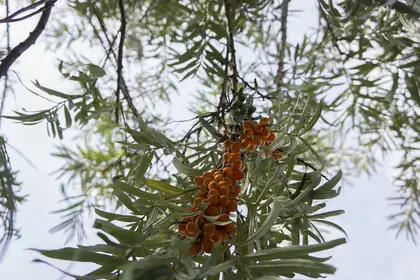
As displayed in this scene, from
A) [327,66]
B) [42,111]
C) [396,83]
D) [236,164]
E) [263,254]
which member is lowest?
[263,254]

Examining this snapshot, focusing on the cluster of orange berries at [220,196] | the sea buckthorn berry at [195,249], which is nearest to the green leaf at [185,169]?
the cluster of orange berries at [220,196]

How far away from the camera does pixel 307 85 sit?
120 centimetres

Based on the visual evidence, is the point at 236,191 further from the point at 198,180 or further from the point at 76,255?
the point at 76,255

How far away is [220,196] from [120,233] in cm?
14

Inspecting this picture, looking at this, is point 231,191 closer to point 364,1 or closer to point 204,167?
point 204,167

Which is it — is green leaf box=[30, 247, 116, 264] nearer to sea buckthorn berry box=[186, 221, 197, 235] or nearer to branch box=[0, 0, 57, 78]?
sea buckthorn berry box=[186, 221, 197, 235]

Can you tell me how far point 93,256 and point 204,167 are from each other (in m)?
0.29

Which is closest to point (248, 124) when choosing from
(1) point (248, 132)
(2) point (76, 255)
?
(1) point (248, 132)

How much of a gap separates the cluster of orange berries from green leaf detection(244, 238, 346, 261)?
0.04 metres

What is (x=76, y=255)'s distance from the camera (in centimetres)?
35

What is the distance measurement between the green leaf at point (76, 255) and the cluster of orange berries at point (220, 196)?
0.32 ft

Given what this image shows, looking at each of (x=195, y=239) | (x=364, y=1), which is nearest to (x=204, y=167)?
(x=195, y=239)

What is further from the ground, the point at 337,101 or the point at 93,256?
the point at 337,101

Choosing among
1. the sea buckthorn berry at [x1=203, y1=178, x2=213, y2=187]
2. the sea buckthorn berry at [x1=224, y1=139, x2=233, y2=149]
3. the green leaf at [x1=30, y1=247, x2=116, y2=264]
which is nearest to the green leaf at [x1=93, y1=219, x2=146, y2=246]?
the green leaf at [x1=30, y1=247, x2=116, y2=264]
